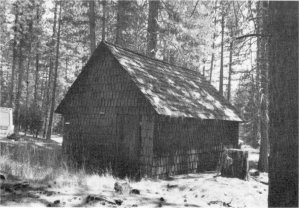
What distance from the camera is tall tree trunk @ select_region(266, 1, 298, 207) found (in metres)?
5.42

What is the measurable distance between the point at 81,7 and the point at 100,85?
11.1 m

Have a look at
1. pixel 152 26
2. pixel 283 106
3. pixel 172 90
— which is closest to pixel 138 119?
pixel 172 90

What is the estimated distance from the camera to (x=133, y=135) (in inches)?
541

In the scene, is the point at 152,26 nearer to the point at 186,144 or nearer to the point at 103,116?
the point at 103,116

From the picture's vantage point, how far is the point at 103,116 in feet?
48.9

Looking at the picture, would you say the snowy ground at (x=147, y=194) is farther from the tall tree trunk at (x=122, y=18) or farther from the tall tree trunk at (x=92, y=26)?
the tall tree trunk at (x=122, y=18)

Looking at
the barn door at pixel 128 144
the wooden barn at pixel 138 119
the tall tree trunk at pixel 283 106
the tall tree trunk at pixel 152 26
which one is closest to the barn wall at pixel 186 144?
the wooden barn at pixel 138 119

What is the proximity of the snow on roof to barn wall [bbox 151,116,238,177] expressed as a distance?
1.90 ft

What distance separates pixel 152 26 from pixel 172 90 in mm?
8630

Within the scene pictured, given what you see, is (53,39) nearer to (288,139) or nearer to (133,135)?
(133,135)

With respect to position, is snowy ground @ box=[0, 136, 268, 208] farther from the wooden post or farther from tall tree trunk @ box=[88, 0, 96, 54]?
tall tree trunk @ box=[88, 0, 96, 54]

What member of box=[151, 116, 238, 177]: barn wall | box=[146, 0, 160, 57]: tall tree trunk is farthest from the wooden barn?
box=[146, 0, 160, 57]: tall tree trunk

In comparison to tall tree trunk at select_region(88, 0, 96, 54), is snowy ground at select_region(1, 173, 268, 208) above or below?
below

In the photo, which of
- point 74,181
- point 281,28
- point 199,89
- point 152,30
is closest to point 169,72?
point 199,89
